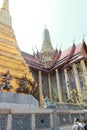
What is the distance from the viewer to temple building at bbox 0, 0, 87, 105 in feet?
26.4

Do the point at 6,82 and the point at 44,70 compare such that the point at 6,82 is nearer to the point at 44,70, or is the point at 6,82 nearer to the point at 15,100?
A: the point at 15,100

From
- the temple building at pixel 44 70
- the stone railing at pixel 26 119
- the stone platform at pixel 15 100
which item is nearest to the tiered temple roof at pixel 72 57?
the temple building at pixel 44 70

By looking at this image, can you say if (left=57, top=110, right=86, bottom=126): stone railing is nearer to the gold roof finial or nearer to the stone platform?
the stone platform

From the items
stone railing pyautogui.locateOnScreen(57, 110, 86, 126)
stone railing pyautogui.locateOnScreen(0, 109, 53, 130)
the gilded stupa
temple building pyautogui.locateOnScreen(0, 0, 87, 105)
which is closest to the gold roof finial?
temple building pyautogui.locateOnScreen(0, 0, 87, 105)

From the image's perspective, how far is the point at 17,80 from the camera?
7.98 metres

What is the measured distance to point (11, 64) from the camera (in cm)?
847

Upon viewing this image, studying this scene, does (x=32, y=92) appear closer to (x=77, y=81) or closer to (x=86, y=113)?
(x=86, y=113)

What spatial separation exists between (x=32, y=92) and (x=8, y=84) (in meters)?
1.57

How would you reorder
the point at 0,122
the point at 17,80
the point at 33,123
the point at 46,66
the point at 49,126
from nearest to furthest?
1. the point at 0,122
2. the point at 33,123
3. the point at 49,126
4. the point at 17,80
5. the point at 46,66

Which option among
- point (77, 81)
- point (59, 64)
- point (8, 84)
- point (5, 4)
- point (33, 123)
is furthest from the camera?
point (59, 64)

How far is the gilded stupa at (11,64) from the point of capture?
771cm

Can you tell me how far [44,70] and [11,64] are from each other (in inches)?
410

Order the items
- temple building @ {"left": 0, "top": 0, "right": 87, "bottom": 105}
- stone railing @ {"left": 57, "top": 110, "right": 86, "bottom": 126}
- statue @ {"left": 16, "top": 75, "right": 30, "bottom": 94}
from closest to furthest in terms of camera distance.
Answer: stone railing @ {"left": 57, "top": 110, "right": 86, "bottom": 126} < statue @ {"left": 16, "top": 75, "right": 30, "bottom": 94} < temple building @ {"left": 0, "top": 0, "right": 87, "bottom": 105}

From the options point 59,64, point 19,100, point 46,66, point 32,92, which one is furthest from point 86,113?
point 46,66
